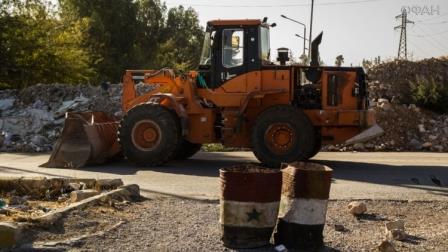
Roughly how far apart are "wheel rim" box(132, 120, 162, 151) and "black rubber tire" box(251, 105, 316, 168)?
222 cm

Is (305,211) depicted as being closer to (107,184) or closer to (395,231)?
(395,231)

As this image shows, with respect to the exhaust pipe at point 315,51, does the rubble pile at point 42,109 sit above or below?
below

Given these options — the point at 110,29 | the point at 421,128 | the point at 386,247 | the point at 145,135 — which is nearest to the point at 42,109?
the point at 145,135

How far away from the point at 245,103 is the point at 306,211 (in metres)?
7.55

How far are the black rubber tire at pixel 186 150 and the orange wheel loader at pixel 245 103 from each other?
1.01 m

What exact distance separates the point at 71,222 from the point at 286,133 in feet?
23.4

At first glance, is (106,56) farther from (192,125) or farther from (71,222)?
(71,222)

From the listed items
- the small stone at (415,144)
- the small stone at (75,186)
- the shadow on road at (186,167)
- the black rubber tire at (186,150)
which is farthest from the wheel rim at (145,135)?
the small stone at (415,144)

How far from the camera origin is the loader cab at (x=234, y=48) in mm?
14367

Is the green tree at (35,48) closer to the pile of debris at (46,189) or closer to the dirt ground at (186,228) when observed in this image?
the pile of debris at (46,189)

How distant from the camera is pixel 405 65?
2845cm

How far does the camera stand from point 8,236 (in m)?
6.58

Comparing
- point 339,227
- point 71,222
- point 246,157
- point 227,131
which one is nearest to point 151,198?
point 71,222

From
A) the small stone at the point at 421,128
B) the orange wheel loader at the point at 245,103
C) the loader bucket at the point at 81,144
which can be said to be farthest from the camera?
the small stone at the point at 421,128
